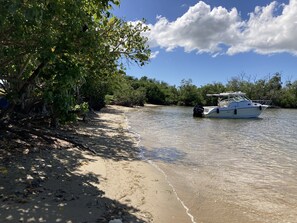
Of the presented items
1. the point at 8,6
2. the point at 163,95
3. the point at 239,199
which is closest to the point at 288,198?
the point at 239,199

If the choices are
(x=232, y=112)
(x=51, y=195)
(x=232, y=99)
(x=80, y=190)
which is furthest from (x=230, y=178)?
(x=232, y=99)

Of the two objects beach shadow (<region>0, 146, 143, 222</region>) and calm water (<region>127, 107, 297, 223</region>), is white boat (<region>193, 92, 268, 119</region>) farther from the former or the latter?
beach shadow (<region>0, 146, 143, 222</region>)

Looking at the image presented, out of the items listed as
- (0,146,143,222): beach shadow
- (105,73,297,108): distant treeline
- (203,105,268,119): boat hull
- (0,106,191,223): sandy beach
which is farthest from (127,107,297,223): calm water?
(105,73,297,108): distant treeline

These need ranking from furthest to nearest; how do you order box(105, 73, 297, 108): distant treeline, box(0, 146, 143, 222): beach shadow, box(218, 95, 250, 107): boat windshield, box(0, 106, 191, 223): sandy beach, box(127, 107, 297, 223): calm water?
box(105, 73, 297, 108): distant treeline → box(218, 95, 250, 107): boat windshield → box(127, 107, 297, 223): calm water → box(0, 106, 191, 223): sandy beach → box(0, 146, 143, 222): beach shadow

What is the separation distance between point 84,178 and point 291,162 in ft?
30.3

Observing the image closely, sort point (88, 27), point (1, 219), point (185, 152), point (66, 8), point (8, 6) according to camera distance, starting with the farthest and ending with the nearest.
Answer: point (185, 152), point (88, 27), point (66, 8), point (1, 219), point (8, 6)

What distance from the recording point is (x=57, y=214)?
599 centimetres

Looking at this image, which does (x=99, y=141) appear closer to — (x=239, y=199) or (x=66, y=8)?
(x=239, y=199)

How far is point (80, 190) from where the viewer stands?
753 centimetres

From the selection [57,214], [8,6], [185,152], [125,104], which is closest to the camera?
[8,6]

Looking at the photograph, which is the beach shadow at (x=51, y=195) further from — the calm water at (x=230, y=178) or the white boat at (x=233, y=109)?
the white boat at (x=233, y=109)

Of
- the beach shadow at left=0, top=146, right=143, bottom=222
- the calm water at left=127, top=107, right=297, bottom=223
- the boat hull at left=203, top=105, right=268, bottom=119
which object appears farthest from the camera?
the boat hull at left=203, top=105, right=268, bottom=119

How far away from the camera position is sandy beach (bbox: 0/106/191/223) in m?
6.13

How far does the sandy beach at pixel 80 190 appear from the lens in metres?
6.13
